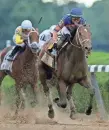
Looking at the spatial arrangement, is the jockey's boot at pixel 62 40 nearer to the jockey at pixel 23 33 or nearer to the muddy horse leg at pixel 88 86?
the muddy horse leg at pixel 88 86

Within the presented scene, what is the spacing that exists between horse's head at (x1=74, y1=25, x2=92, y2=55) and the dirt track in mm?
1225

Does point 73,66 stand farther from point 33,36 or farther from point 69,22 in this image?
point 33,36

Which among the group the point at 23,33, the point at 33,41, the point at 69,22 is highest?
the point at 23,33

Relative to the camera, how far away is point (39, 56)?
575 inches

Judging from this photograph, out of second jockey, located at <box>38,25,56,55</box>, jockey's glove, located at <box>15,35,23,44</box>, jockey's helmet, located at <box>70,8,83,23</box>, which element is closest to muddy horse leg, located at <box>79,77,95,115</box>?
jockey's helmet, located at <box>70,8,83,23</box>

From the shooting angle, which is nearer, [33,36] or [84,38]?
[84,38]

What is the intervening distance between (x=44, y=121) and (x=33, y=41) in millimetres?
1756

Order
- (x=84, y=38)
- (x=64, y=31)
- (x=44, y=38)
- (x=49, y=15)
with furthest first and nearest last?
Result: (x=49, y=15)
(x=44, y=38)
(x=64, y=31)
(x=84, y=38)

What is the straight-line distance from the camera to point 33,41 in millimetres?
14867

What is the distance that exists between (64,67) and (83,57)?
449 millimetres

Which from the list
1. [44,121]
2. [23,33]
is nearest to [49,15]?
[23,33]

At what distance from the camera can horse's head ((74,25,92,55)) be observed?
1201 centimetres

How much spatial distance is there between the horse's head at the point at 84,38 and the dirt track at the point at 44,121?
4.02 ft

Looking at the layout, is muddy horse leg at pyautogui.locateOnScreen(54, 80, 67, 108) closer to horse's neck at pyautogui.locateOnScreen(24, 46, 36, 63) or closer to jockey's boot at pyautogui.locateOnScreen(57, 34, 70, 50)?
jockey's boot at pyautogui.locateOnScreen(57, 34, 70, 50)
